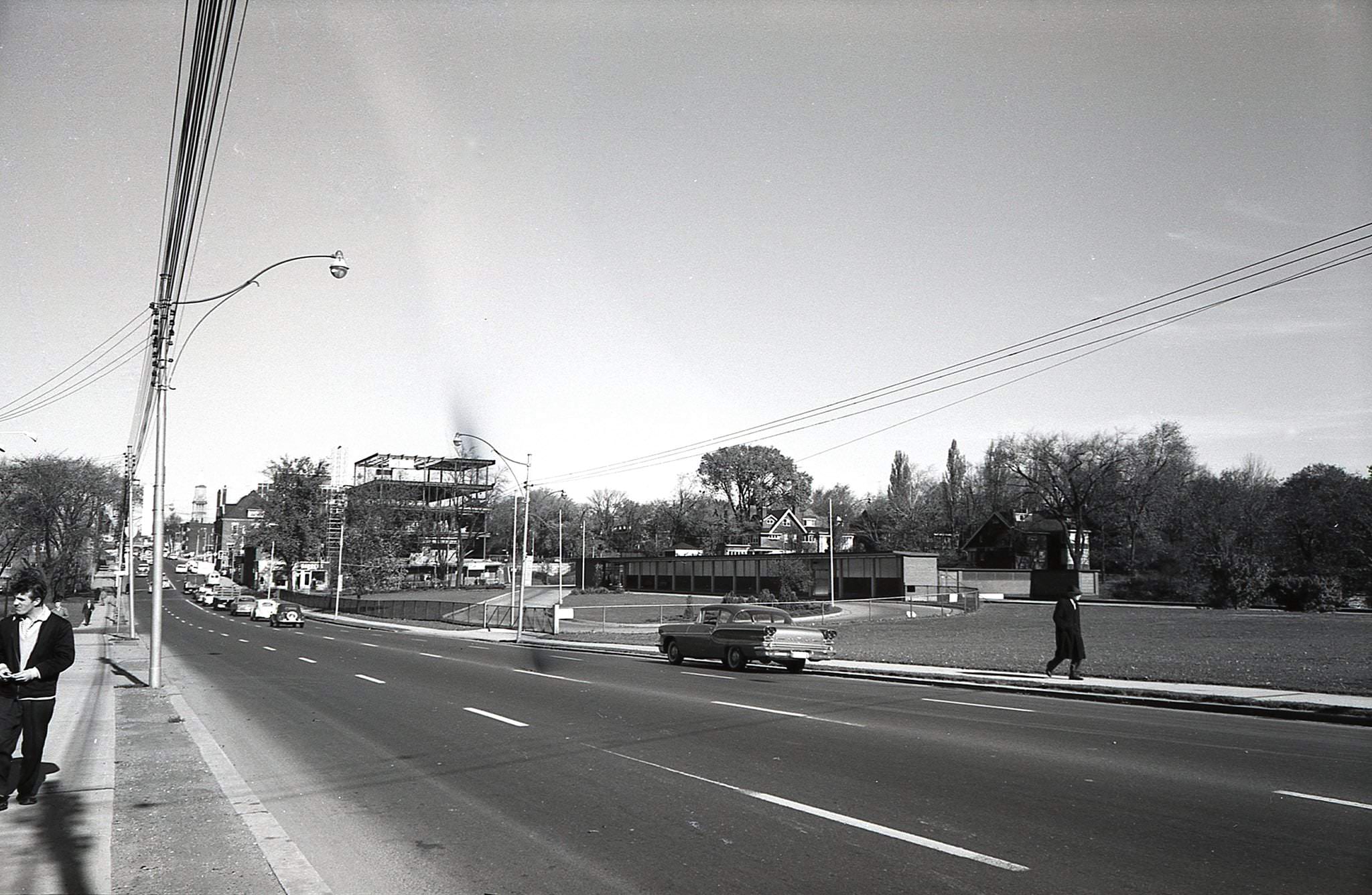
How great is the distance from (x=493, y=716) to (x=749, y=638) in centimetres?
1047

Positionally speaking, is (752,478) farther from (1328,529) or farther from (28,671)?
(28,671)

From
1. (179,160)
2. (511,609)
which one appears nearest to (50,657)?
(179,160)

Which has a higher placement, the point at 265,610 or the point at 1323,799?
the point at 1323,799

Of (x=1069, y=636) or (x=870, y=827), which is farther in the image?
(x=1069, y=636)

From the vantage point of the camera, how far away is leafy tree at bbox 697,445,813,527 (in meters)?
110

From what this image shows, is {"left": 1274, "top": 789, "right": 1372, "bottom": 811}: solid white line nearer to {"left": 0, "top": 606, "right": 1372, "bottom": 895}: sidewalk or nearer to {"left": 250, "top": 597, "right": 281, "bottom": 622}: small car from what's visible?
{"left": 0, "top": 606, "right": 1372, "bottom": 895}: sidewalk

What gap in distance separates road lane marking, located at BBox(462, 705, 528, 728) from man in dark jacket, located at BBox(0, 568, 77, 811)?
6104 millimetres

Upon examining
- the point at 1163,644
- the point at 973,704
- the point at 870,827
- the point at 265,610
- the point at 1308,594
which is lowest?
the point at 265,610

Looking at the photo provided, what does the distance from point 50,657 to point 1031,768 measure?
30.6 feet

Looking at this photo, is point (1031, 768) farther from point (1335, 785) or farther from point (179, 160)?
point (179, 160)

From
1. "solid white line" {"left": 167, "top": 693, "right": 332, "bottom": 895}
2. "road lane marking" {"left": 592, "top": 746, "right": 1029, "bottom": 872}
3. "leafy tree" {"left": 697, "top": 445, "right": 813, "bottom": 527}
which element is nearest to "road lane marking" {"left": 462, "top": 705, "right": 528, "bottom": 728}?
"solid white line" {"left": 167, "top": 693, "right": 332, "bottom": 895}

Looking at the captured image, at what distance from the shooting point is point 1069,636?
18.7 metres

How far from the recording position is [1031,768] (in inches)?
378

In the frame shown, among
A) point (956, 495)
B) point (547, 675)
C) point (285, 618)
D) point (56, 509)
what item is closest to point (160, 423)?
point (547, 675)
